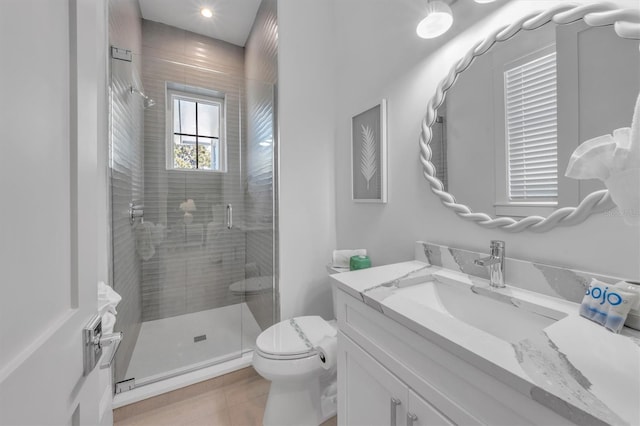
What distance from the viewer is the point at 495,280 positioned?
0.91 meters

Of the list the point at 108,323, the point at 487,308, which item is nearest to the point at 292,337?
the point at 108,323

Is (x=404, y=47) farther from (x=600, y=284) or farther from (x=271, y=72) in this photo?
(x=600, y=284)

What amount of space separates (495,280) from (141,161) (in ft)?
7.90

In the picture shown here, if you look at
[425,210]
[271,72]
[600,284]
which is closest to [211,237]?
[271,72]

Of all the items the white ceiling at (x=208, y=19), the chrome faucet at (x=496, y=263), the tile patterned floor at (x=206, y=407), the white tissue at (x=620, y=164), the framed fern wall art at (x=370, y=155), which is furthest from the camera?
the white ceiling at (x=208, y=19)

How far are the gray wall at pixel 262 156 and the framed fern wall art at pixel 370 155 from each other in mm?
612

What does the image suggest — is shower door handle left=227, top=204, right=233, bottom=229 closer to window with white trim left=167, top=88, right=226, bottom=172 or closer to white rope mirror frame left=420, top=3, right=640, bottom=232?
window with white trim left=167, top=88, right=226, bottom=172

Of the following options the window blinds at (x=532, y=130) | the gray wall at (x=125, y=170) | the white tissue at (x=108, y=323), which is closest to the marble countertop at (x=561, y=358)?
the window blinds at (x=532, y=130)

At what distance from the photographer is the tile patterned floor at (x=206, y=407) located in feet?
4.58

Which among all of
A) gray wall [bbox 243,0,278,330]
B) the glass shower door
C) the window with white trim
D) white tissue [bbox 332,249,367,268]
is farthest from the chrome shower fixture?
white tissue [bbox 332,249,367,268]

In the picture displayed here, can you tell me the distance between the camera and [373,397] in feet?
2.83

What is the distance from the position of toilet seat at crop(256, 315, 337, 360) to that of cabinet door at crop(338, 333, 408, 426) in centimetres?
29

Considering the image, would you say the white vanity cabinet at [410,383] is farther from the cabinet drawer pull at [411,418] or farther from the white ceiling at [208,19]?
the white ceiling at [208,19]

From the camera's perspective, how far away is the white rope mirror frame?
27.7 inches
